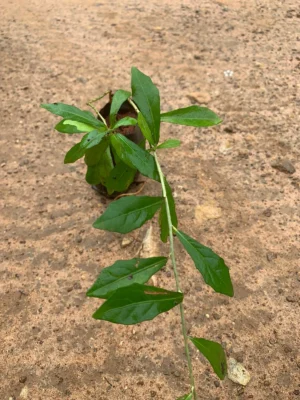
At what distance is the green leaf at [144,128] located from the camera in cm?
138

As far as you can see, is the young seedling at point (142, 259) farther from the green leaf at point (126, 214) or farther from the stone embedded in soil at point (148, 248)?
the stone embedded in soil at point (148, 248)

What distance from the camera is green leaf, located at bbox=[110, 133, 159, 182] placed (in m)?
1.33

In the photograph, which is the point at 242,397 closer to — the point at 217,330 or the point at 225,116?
the point at 217,330

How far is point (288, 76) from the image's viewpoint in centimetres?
305

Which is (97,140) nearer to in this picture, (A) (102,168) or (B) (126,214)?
(B) (126,214)

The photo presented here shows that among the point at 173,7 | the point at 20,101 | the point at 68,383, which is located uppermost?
the point at 173,7

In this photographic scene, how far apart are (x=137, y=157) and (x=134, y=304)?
49 centimetres

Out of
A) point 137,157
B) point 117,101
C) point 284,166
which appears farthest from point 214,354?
point 284,166

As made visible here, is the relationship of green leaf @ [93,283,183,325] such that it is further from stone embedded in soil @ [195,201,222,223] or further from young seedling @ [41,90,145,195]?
stone embedded in soil @ [195,201,222,223]

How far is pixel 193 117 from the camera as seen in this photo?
1.53m

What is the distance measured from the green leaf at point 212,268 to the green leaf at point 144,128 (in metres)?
0.37

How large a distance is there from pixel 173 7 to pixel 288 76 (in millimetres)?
1274

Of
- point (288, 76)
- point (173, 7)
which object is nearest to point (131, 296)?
point (288, 76)

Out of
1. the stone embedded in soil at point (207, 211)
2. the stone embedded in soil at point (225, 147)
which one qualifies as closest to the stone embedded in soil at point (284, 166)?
the stone embedded in soil at point (225, 147)
